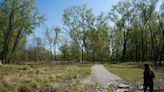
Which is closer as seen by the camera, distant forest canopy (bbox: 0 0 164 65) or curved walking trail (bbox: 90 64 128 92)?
curved walking trail (bbox: 90 64 128 92)

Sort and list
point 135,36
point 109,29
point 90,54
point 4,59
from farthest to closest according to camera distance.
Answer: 1. point 90,54
2. point 109,29
3. point 135,36
4. point 4,59

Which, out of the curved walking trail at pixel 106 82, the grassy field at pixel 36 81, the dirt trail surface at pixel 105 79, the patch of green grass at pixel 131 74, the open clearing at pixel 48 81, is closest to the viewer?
the grassy field at pixel 36 81

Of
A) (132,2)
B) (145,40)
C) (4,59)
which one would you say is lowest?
(4,59)

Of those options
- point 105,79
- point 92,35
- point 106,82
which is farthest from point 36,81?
point 92,35

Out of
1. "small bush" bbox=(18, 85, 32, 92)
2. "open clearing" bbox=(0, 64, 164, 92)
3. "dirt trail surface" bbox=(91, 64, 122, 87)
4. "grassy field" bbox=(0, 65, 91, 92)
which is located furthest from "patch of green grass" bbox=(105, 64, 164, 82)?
"small bush" bbox=(18, 85, 32, 92)

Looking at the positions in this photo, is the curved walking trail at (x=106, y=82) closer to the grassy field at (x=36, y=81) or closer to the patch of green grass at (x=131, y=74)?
the patch of green grass at (x=131, y=74)

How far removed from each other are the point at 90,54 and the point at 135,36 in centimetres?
2075

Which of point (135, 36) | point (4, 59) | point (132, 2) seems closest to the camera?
point (4, 59)

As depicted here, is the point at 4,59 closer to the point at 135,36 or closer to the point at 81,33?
the point at 81,33

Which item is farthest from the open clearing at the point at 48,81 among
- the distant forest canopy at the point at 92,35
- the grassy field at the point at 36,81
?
the distant forest canopy at the point at 92,35

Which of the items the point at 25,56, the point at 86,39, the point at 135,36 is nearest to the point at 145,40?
the point at 135,36

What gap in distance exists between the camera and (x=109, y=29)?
96.6 m

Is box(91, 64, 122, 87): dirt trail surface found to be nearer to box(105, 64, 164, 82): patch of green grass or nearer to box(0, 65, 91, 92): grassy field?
box(105, 64, 164, 82): patch of green grass

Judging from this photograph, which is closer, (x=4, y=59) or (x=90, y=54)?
(x=4, y=59)
